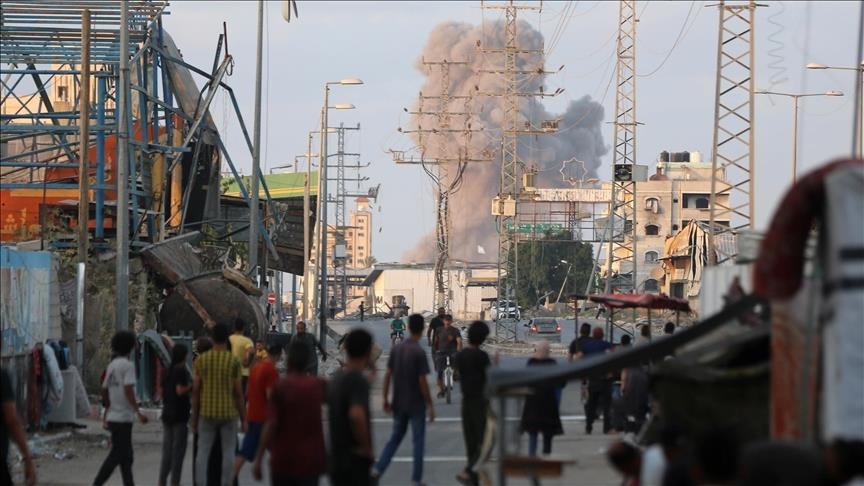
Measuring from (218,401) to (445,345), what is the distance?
50.3 feet

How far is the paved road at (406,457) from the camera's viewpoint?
16.7 m

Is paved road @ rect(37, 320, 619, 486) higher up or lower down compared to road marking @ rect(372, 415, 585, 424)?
higher up

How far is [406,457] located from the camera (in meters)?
19.3

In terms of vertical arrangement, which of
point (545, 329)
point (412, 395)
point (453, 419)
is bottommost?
point (545, 329)

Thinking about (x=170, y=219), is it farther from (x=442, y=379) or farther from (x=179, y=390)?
(x=179, y=390)

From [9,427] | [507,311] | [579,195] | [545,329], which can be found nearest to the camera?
[9,427]

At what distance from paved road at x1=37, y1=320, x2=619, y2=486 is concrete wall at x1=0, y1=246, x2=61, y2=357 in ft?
5.12

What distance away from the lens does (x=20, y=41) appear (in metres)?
30.9

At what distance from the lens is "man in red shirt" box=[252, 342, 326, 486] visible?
10.6 metres

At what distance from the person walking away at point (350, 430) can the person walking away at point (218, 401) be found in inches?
137

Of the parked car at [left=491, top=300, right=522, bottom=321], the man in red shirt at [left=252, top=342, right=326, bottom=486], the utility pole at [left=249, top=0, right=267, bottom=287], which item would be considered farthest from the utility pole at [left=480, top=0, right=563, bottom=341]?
the man in red shirt at [left=252, top=342, right=326, bottom=486]

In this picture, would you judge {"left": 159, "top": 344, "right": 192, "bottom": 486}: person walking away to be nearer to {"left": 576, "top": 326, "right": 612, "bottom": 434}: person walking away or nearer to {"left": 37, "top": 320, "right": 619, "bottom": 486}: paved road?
{"left": 37, "top": 320, "right": 619, "bottom": 486}: paved road

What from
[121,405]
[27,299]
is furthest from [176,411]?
[27,299]

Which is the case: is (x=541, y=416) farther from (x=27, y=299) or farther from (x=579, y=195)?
(x=579, y=195)
